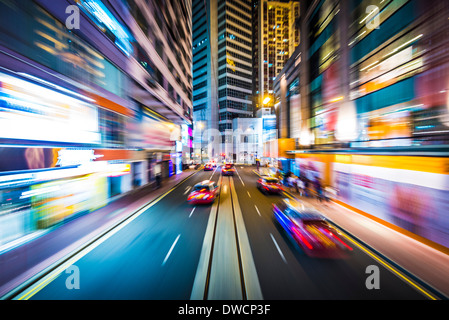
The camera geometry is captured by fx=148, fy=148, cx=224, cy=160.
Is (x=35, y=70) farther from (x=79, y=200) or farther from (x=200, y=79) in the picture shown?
(x=200, y=79)

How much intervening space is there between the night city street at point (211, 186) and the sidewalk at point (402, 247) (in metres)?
0.07

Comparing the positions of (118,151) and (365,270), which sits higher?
(118,151)

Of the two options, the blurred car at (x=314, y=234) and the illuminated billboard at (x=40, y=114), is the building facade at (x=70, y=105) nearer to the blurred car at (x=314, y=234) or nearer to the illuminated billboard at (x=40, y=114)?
the illuminated billboard at (x=40, y=114)

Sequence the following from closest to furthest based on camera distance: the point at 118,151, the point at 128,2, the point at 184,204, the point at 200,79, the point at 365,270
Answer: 1. the point at 365,270
2. the point at 184,204
3. the point at 118,151
4. the point at 128,2
5. the point at 200,79

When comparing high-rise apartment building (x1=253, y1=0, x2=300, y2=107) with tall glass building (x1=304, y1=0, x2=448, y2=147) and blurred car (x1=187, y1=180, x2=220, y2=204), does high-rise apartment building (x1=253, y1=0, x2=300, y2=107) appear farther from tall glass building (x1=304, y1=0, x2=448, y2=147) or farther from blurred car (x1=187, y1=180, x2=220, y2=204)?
blurred car (x1=187, y1=180, x2=220, y2=204)

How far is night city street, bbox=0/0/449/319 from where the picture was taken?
4.62m

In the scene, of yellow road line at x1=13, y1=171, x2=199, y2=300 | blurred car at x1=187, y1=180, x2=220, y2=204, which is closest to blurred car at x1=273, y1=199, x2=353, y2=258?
blurred car at x1=187, y1=180, x2=220, y2=204

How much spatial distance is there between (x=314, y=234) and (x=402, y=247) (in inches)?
171

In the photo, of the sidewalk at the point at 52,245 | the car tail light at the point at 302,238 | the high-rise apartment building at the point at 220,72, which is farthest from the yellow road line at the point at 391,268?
the high-rise apartment building at the point at 220,72

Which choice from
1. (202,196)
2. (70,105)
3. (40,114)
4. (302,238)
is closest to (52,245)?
(40,114)

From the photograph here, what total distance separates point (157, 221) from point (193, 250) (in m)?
3.72

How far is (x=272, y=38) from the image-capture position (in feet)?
186

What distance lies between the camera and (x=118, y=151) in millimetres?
12617
